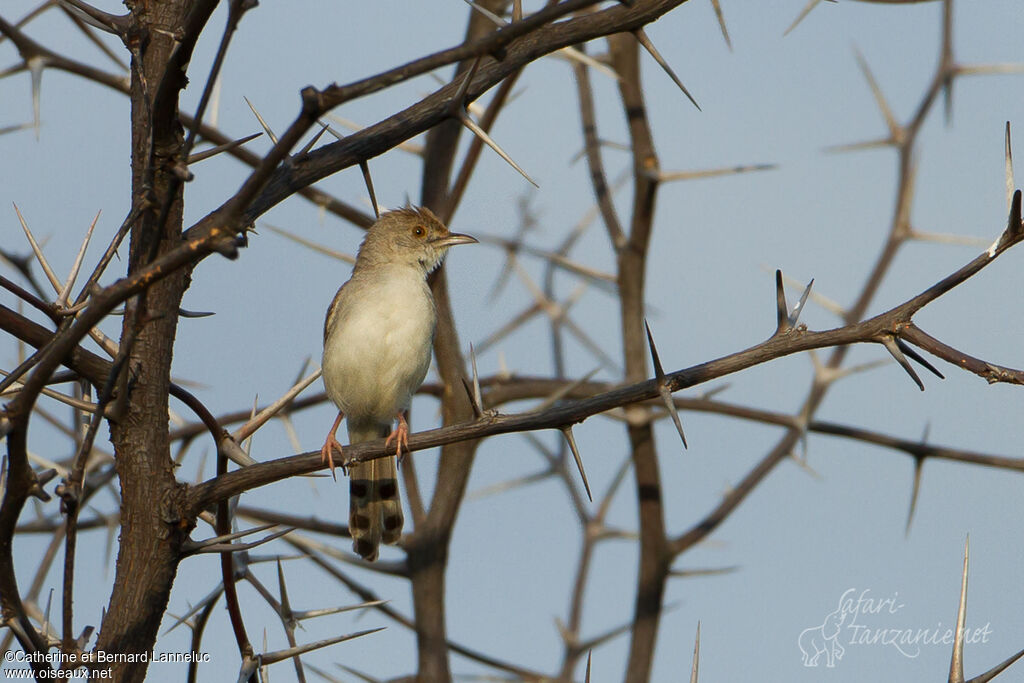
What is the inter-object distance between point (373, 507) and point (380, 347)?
0.90 metres

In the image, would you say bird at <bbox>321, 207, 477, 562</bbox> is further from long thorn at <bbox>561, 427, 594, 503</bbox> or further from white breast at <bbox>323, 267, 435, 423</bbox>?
long thorn at <bbox>561, 427, 594, 503</bbox>

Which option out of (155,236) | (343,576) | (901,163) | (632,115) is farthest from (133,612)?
(901,163)

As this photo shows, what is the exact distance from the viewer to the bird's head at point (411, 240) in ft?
22.7

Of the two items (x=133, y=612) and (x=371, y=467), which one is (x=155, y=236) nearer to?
(x=133, y=612)

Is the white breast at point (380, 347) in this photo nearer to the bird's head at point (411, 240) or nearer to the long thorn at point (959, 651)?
the bird's head at point (411, 240)

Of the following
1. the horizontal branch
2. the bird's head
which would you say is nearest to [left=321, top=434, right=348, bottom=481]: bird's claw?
the horizontal branch

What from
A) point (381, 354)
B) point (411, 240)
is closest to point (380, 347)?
point (381, 354)

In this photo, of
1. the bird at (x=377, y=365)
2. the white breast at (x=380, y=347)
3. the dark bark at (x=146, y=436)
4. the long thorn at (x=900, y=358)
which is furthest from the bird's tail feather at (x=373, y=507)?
the long thorn at (x=900, y=358)

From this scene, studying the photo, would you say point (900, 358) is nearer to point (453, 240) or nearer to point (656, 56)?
point (656, 56)

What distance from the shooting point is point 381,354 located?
Answer: 6129 mm

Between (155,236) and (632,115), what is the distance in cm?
542

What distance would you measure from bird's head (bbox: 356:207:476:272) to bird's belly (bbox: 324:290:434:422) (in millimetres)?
669

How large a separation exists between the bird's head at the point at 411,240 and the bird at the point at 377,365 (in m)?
0.19

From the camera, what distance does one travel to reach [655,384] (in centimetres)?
295
